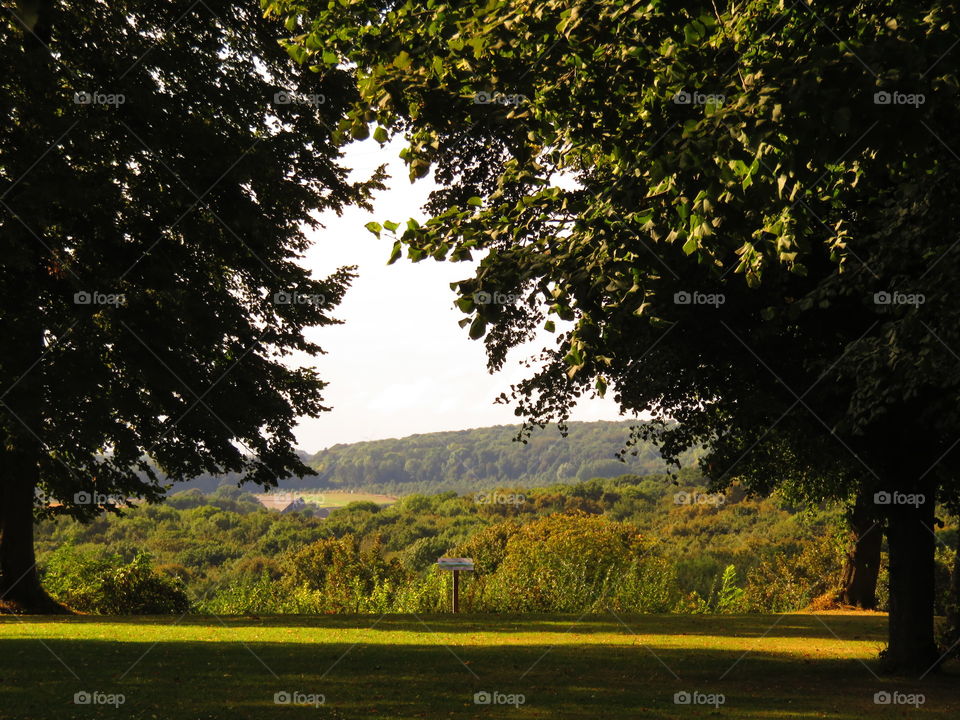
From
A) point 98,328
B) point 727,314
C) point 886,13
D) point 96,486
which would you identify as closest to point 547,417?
point 727,314

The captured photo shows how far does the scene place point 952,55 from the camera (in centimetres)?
686

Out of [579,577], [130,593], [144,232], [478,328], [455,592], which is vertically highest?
[144,232]

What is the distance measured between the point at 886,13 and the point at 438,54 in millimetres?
3811

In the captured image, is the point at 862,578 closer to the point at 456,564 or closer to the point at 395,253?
the point at 456,564

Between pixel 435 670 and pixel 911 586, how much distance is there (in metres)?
7.07

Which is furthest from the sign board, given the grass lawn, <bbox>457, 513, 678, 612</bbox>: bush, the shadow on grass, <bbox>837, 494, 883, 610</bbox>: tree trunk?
<bbox>837, 494, 883, 610</bbox>: tree trunk

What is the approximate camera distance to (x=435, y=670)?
1270cm

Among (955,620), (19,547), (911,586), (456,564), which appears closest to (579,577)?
(456,564)

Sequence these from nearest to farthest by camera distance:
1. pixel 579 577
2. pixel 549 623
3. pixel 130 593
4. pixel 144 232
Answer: pixel 144 232 → pixel 549 623 → pixel 130 593 → pixel 579 577

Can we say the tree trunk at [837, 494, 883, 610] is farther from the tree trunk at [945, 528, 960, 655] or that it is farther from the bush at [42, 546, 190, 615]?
the bush at [42, 546, 190, 615]

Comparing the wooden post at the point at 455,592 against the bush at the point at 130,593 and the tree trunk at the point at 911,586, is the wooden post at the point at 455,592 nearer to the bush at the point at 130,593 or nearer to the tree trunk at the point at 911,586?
the bush at the point at 130,593

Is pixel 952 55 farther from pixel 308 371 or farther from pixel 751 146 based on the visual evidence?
pixel 308 371

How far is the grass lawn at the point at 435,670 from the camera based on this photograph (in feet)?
32.9

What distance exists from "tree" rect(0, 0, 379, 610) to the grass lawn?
3751 millimetres
